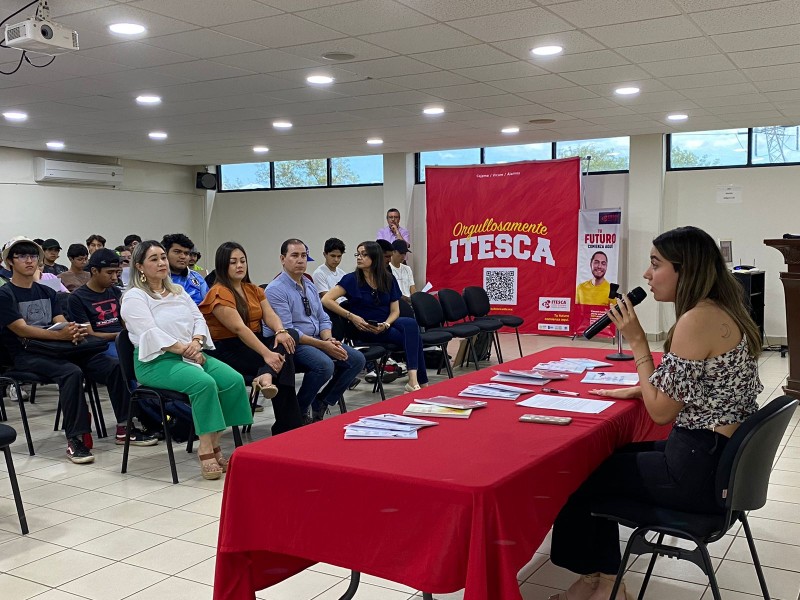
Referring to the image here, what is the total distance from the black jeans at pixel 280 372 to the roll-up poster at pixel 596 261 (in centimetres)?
624

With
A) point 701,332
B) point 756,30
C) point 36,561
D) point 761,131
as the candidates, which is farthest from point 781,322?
point 36,561

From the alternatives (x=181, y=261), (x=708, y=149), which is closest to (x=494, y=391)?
(x=181, y=261)

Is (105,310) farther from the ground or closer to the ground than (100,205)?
closer to the ground

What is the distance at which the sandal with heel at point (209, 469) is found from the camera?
4460 millimetres

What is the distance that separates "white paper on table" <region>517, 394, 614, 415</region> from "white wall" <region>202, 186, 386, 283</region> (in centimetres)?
955

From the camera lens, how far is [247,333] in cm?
484

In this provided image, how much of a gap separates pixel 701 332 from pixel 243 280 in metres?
3.32

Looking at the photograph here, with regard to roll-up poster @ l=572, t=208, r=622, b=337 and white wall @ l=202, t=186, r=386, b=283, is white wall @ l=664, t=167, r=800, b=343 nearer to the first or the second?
roll-up poster @ l=572, t=208, r=622, b=337

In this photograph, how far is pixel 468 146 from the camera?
1113 centimetres

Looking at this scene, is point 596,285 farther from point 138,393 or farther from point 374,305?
point 138,393

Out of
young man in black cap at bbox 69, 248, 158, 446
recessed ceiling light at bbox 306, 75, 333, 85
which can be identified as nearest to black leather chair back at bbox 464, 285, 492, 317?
recessed ceiling light at bbox 306, 75, 333, 85

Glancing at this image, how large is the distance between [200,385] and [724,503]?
2880 millimetres

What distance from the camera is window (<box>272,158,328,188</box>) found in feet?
42.9

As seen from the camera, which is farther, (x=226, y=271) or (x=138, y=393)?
(x=226, y=271)
